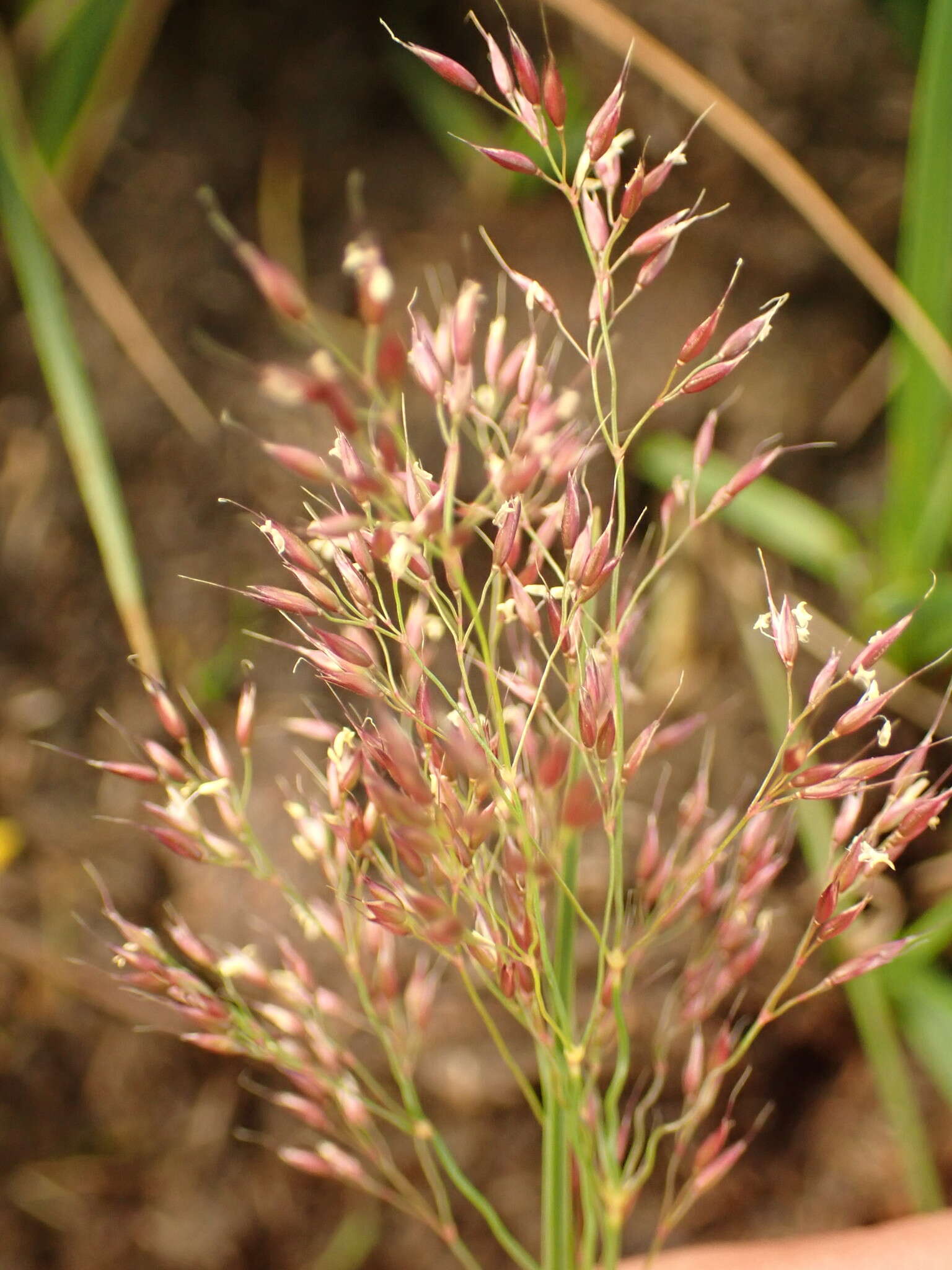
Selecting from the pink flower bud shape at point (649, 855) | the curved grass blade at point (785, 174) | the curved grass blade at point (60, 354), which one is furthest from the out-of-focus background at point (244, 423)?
the pink flower bud shape at point (649, 855)

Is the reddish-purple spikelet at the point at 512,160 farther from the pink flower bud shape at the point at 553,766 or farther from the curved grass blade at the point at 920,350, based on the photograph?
the curved grass blade at the point at 920,350

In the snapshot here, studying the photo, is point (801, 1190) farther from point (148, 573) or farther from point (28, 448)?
point (28, 448)

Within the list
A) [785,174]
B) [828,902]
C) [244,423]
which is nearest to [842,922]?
[828,902]

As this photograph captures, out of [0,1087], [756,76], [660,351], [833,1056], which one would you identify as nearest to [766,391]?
[660,351]

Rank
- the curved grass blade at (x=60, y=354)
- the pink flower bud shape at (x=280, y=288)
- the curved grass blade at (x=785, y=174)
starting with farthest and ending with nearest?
the curved grass blade at (x=60, y=354) < the curved grass blade at (x=785, y=174) < the pink flower bud shape at (x=280, y=288)

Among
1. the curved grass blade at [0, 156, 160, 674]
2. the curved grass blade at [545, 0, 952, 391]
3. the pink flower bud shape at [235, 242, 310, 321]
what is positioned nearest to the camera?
the pink flower bud shape at [235, 242, 310, 321]

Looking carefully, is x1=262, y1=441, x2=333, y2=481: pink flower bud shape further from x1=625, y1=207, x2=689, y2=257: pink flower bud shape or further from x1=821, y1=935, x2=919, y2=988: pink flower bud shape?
x1=821, y1=935, x2=919, y2=988: pink flower bud shape

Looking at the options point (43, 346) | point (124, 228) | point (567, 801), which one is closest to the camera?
point (567, 801)

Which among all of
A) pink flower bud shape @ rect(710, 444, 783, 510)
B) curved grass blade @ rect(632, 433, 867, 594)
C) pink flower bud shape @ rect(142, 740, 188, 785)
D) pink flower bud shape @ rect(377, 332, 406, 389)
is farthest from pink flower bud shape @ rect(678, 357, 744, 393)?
curved grass blade @ rect(632, 433, 867, 594)
